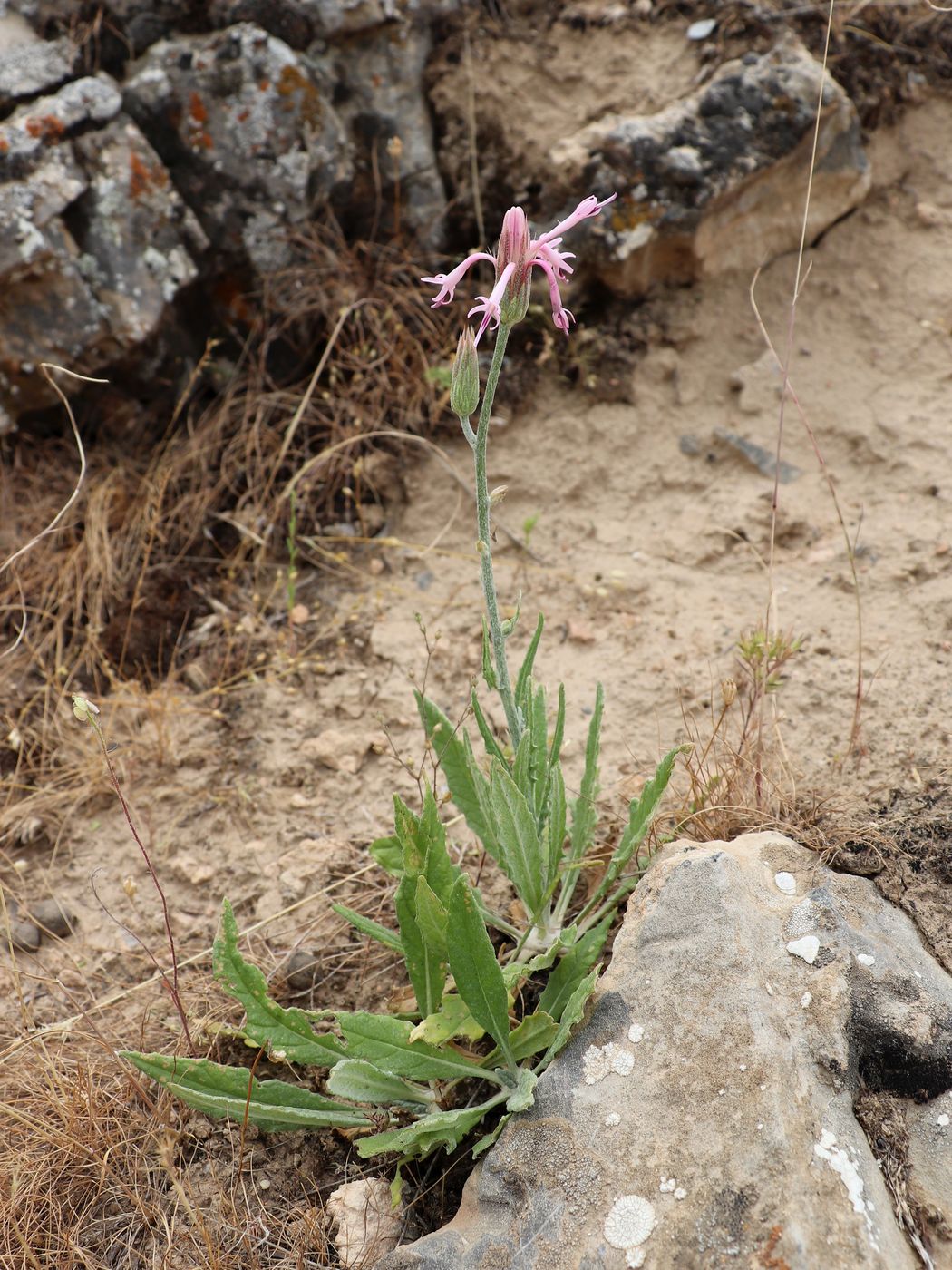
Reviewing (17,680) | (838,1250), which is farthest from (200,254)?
(838,1250)

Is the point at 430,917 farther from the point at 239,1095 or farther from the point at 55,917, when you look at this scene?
the point at 55,917

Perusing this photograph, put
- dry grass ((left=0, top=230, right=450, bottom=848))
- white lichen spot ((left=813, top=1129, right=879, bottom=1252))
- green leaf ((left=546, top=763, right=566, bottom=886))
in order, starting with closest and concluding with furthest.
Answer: white lichen spot ((left=813, top=1129, right=879, bottom=1252)) → green leaf ((left=546, top=763, right=566, bottom=886)) → dry grass ((left=0, top=230, right=450, bottom=848))

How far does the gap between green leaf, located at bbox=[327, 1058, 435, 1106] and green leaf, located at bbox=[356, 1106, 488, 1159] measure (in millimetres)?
67

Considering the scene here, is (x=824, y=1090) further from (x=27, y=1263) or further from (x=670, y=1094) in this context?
(x=27, y=1263)

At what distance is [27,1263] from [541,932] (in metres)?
1.14

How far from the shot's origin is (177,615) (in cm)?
318

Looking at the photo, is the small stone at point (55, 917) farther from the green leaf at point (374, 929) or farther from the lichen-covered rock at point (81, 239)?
the lichen-covered rock at point (81, 239)

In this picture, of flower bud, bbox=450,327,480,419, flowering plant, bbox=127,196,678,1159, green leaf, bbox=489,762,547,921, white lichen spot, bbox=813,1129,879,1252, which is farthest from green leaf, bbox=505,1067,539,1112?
flower bud, bbox=450,327,480,419

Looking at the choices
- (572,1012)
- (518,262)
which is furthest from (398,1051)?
(518,262)

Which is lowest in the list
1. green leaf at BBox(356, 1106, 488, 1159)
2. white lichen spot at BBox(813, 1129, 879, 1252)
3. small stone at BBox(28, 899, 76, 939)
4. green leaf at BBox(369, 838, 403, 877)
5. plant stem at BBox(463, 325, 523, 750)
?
small stone at BBox(28, 899, 76, 939)

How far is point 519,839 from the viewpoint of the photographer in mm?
1937

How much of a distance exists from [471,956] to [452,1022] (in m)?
0.17

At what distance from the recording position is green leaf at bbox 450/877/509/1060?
5.76ft

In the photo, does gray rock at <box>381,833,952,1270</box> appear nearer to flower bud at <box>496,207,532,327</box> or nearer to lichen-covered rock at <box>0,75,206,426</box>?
flower bud at <box>496,207,532,327</box>
